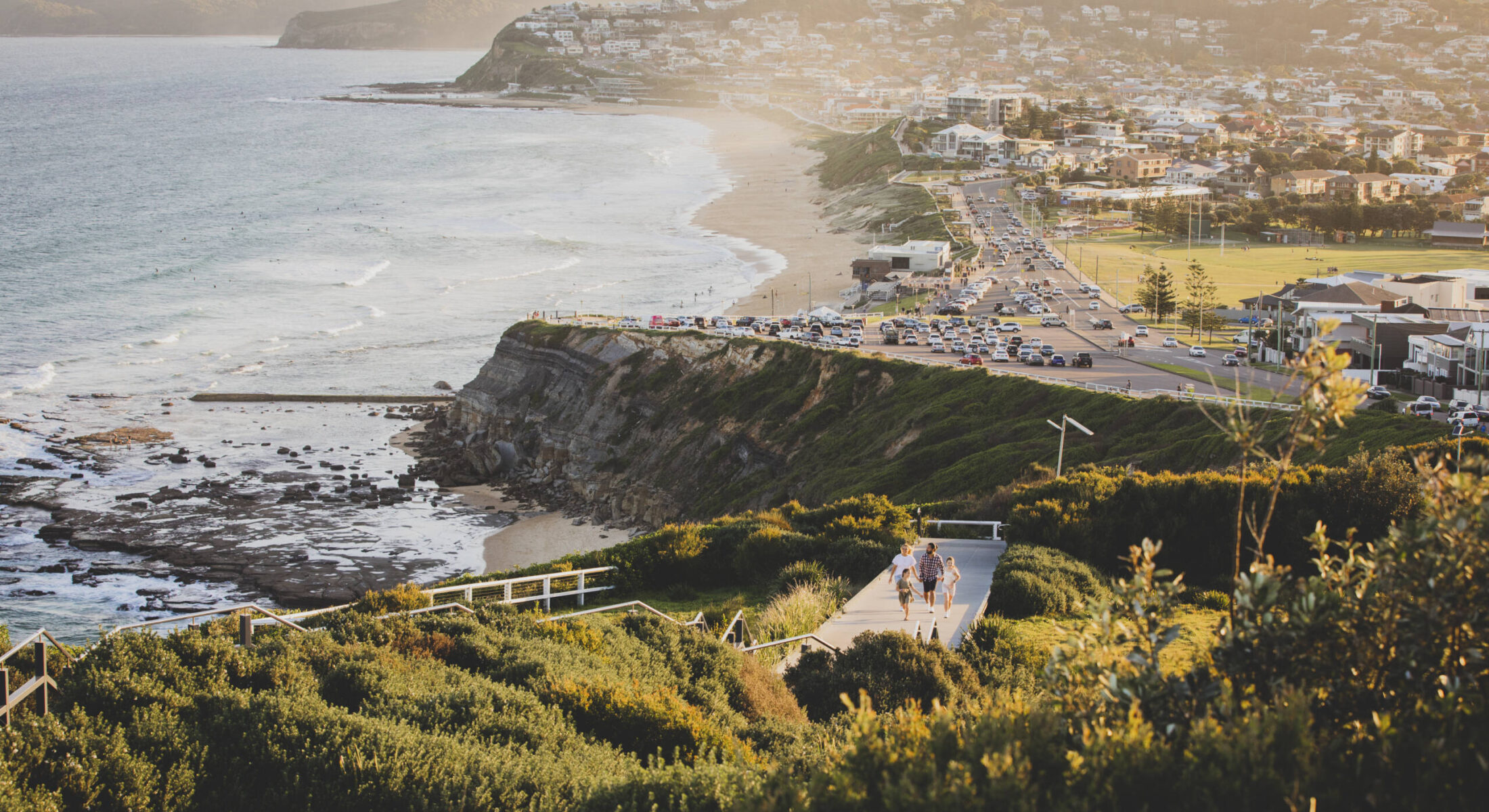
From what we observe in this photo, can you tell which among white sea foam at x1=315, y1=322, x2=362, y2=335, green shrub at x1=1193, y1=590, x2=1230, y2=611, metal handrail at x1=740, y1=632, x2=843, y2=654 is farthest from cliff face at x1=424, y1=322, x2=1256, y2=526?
white sea foam at x1=315, y1=322, x2=362, y2=335

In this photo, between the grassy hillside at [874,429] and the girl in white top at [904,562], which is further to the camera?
the grassy hillside at [874,429]

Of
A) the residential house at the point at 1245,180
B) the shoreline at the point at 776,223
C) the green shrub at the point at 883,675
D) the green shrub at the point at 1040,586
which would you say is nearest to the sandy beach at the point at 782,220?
the shoreline at the point at 776,223

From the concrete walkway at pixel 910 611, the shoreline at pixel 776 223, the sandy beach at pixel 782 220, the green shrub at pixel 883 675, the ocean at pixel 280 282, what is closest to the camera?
the green shrub at pixel 883 675

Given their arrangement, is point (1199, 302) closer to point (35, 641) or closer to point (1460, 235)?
point (1460, 235)

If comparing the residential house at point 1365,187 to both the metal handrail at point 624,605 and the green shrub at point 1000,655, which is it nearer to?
the green shrub at point 1000,655

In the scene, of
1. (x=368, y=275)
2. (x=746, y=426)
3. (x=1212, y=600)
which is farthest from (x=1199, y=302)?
(x=368, y=275)

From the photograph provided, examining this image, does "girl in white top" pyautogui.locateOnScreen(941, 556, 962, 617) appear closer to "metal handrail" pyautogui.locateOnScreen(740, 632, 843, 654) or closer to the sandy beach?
"metal handrail" pyautogui.locateOnScreen(740, 632, 843, 654)

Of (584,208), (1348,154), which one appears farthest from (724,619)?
(1348,154)
